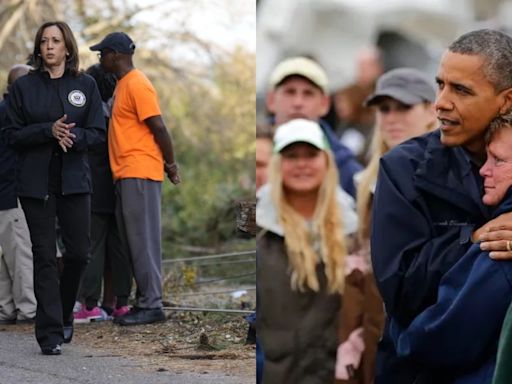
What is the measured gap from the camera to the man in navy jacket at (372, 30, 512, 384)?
3.50 metres

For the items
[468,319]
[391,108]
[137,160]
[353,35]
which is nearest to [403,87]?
[391,108]

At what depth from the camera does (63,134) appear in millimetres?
7012

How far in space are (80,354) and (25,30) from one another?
34.5 feet

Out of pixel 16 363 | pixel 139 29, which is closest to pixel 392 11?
pixel 16 363

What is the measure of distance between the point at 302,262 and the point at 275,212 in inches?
6.6

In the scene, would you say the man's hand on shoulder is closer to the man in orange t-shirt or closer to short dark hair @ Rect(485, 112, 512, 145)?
short dark hair @ Rect(485, 112, 512, 145)

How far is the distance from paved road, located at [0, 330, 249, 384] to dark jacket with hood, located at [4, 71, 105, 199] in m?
0.93

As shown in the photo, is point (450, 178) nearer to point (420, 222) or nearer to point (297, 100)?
point (420, 222)

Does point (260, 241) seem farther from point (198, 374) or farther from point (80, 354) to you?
point (80, 354)

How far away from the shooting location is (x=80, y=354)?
7395mm

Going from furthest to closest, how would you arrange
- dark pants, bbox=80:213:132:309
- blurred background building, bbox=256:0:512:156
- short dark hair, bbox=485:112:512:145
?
dark pants, bbox=80:213:132:309
blurred background building, bbox=256:0:512:156
short dark hair, bbox=485:112:512:145

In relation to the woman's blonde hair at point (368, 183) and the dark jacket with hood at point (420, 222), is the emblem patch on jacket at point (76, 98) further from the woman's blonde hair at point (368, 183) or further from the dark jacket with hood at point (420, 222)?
the dark jacket with hood at point (420, 222)

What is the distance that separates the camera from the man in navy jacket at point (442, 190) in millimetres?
3500

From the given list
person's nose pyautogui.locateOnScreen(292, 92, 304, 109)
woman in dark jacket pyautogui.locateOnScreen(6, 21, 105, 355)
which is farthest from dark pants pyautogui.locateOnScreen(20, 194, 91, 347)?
person's nose pyautogui.locateOnScreen(292, 92, 304, 109)
